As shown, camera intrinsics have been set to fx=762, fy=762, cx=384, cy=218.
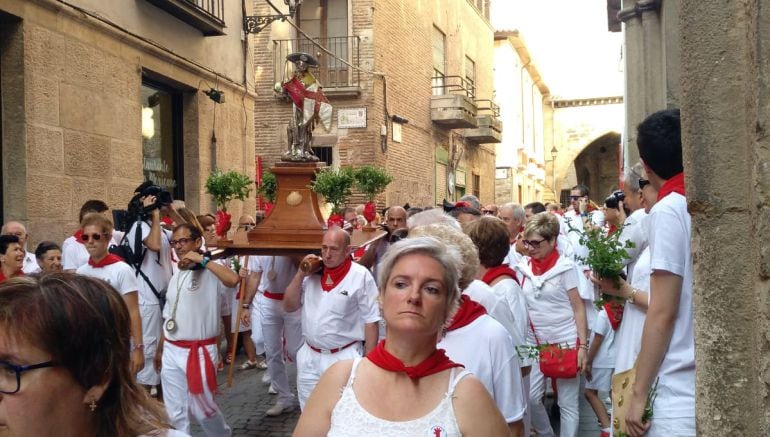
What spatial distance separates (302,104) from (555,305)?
9.50 feet

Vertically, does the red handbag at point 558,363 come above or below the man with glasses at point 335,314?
below

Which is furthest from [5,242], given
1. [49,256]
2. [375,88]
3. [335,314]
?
[375,88]

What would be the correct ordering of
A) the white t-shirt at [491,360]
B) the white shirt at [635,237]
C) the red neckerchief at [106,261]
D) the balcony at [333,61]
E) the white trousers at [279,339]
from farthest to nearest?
the balcony at [333,61] < the white trousers at [279,339] < the red neckerchief at [106,261] < the white shirt at [635,237] < the white t-shirt at [491,360]

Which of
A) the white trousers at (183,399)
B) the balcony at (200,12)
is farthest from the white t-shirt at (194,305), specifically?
the balcony at (200,12)

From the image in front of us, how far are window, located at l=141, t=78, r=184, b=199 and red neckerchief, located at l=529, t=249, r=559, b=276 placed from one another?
644 cm

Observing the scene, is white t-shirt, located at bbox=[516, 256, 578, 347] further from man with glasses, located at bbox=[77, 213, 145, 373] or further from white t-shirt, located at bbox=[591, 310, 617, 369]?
man with glasses, located at bbox=[77, 213, 145, 373]

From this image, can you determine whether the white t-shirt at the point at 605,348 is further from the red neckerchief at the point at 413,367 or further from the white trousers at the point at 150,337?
the white trousers at the point at 150,337

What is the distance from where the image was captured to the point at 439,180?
24344mm

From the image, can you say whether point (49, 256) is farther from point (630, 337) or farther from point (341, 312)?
point (630, 337)

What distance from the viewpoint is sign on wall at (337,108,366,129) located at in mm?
18875

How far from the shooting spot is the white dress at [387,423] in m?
2.31

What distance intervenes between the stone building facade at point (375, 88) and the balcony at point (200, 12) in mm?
4265

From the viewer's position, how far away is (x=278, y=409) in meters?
7.02

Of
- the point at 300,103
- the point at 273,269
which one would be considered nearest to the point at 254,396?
the point at 273,269
